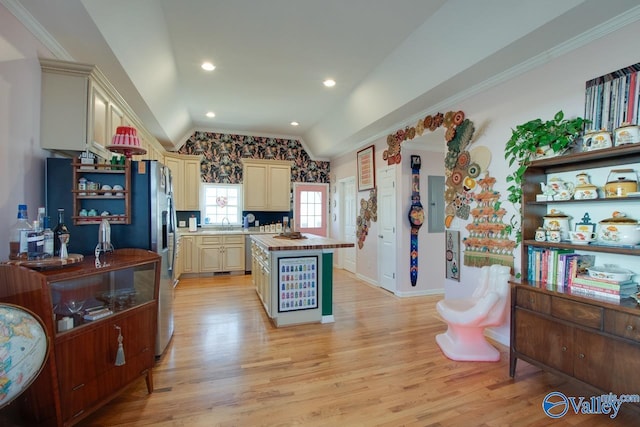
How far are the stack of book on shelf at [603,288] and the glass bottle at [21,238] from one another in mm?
3563

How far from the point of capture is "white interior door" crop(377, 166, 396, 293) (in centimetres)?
468

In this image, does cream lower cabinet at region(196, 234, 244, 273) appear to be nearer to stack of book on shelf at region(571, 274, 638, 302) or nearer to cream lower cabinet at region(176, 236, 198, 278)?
cream lower cabinet at region(176, 236, 198, 278)

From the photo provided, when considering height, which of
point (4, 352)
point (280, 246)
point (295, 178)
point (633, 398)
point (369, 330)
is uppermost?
point (295, 178)

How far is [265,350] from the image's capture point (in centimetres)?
278

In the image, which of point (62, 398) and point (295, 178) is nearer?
point (62, 398)

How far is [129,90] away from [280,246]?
2372 mm

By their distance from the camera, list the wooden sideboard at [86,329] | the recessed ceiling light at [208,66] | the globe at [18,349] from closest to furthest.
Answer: the globe at [18,349]
the wooden sideboard at [86,329]
the recessed ceiling light at [208,66]

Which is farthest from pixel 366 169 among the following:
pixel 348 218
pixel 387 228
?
pixel 348 218

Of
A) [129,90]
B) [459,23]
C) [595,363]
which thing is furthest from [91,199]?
[595,363]

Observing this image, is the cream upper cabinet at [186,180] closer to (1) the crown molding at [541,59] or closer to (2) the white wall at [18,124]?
(2) the white wall at [18,124]

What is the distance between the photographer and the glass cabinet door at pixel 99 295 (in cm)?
176

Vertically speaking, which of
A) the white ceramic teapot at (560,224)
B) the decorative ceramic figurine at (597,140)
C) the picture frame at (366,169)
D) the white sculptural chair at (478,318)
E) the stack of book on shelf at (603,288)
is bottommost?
the white sculptural chair at (478,318)

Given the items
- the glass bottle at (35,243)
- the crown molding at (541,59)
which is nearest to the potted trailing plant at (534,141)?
the crown molding at (541,59)

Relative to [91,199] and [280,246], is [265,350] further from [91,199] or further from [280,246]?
[91,199]
